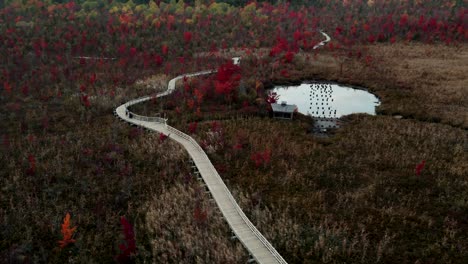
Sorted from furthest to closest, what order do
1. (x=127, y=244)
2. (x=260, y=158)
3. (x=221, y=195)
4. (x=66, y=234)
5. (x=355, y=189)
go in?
(x=260, y=158) < (x=355, y=189) < (x=221, y=195) < (x=66, y=234) < (x=127, y=244)

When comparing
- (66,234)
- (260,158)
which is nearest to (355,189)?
(260,158)

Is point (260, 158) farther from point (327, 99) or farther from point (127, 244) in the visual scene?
point (327, 99)

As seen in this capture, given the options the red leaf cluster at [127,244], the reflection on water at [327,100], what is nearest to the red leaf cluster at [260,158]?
the red leaf cluster at [127,244]

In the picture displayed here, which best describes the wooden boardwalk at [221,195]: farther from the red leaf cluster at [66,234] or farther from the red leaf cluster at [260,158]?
the red leaf cluster at [66,234]

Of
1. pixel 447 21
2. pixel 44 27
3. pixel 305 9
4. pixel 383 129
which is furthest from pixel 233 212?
pixel 305 9

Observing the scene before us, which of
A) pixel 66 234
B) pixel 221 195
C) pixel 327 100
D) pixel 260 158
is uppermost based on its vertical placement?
pixel 260 158

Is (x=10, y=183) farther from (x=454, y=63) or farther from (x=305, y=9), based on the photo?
(x=305, y=9)

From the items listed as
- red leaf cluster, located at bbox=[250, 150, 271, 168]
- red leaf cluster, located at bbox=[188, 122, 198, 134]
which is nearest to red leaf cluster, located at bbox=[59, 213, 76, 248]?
red leaf cluster, located at bbox=[250, 150, 271, 168]
